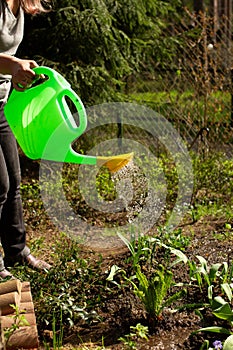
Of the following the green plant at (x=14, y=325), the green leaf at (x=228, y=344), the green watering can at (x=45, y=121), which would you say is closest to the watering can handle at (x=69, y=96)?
the green watering can at (x=45, y=121)

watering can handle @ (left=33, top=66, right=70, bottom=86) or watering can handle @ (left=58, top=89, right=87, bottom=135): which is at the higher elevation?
watering can handle @ (left=33, top=66, right=70, bottom=86)

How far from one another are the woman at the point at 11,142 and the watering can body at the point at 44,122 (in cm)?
7

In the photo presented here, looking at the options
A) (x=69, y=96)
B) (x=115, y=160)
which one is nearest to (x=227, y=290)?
(x=115, y=160)

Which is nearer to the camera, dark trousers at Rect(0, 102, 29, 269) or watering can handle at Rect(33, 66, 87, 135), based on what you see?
watering can handle at Rect(33, 66, 87, 135)

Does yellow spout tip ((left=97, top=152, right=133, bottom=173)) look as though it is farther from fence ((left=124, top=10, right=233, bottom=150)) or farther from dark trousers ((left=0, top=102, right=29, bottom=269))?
fence ((left=124, top=10, right=233, bottom=150))

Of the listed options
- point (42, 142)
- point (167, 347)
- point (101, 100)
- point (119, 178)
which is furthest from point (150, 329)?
point (101, 100)

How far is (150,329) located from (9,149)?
1.24 m

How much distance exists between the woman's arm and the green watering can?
1.28 feet

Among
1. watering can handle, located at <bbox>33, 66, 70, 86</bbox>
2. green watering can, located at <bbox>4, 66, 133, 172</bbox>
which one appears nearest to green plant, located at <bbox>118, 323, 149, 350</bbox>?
green watering can, located at <bbox>4, 66, 133, 172</bbox>

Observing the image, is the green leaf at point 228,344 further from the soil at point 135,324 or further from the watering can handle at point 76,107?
the watering can handle at point 76,107

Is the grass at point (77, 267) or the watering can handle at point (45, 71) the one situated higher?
the watering can handle at point (45, 71)

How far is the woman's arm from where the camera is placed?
9.58 ft

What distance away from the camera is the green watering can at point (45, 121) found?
3.40 metres

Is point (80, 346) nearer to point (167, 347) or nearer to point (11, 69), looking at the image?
point (167, 347)
